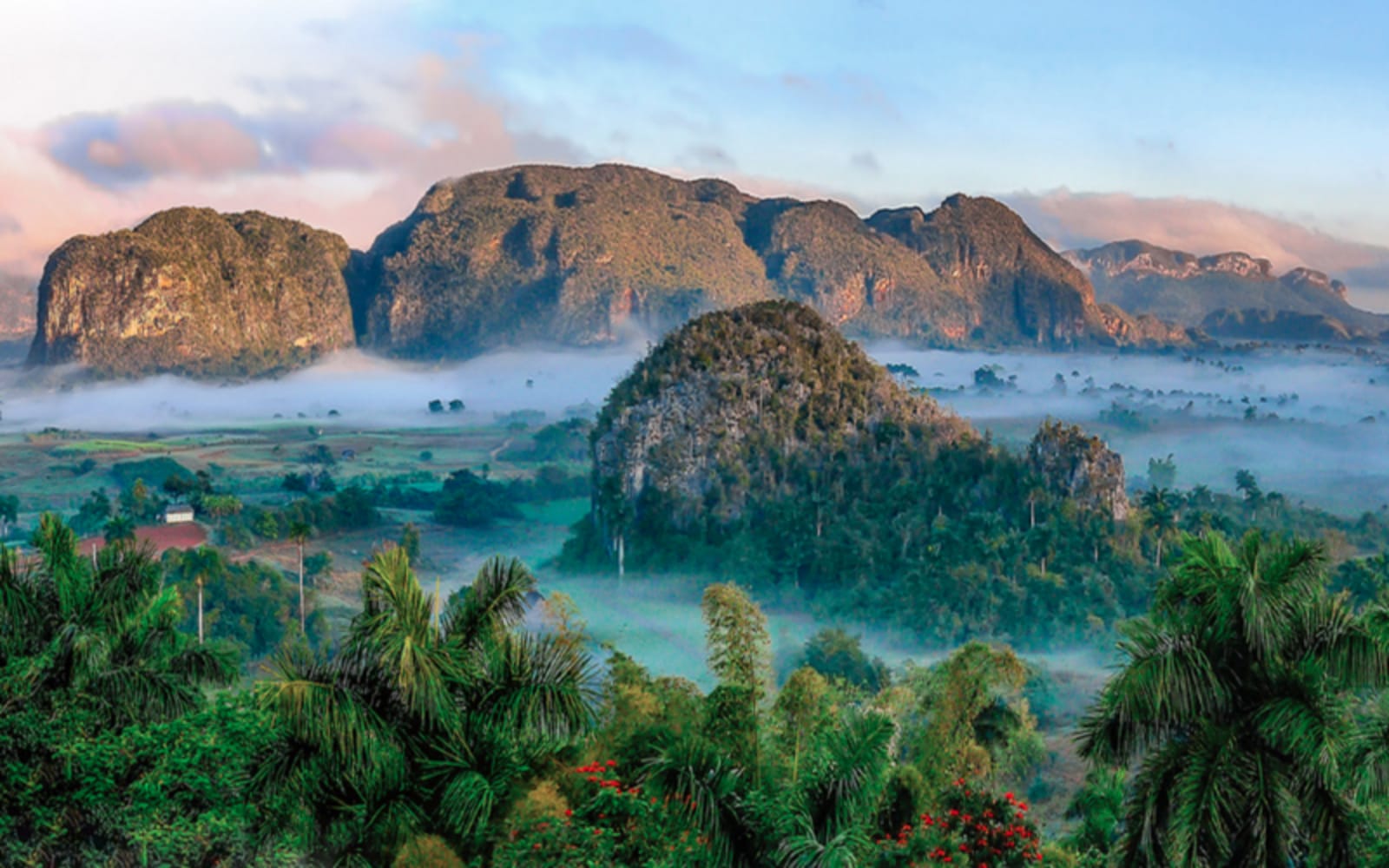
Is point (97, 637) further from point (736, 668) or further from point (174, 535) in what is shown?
point (174, 535)

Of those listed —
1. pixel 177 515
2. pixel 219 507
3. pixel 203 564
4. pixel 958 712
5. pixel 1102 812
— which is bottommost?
pixel 177 515

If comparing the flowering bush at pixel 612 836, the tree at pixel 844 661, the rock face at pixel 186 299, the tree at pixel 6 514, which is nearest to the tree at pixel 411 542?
the tree at pixel 6 514

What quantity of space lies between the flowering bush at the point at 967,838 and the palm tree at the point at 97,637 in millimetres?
7047

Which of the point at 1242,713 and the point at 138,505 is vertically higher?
the point at 1242,713

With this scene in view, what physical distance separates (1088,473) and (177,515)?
45.7 meters

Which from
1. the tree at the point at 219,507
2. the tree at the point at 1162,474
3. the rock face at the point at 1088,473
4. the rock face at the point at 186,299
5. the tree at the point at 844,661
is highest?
the rock face at the point at 186,299

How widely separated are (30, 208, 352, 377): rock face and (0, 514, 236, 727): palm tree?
162 metres

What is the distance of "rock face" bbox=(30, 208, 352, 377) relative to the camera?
15562cm

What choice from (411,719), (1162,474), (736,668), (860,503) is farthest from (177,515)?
(1162,474)

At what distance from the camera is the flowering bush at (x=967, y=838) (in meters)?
9.89

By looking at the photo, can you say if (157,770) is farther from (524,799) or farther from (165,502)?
(165,502)

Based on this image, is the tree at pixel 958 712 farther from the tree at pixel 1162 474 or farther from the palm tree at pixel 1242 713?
the tree at pixel 1162 474

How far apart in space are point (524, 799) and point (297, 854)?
5.44 ft

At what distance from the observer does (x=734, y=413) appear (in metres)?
55.6
